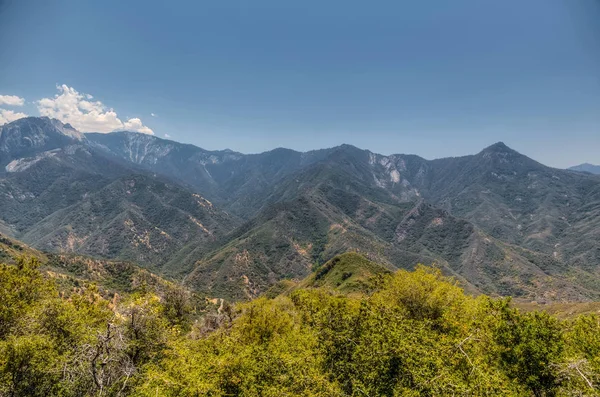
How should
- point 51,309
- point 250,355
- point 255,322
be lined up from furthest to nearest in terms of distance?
point 255,322, point 51,309, point 250,355

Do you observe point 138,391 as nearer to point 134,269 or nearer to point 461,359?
point 461,359

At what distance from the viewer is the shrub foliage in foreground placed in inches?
789

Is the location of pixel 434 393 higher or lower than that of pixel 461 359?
higher

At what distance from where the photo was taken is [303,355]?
1013 inches

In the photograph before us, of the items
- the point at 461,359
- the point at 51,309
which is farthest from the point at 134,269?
the point at 461,359

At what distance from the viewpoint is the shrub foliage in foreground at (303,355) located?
789 inches

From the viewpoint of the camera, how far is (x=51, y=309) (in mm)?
28125

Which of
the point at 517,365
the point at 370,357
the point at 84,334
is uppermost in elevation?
the point at 370,357

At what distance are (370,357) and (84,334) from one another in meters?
25.9

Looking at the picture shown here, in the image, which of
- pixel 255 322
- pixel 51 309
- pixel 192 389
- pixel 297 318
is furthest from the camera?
pixel 297 318

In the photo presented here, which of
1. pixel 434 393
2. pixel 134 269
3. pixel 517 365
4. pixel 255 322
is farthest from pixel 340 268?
pixel 434 393

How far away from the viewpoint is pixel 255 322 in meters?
45.5

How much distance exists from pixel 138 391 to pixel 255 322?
985 inches

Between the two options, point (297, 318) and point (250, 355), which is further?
point (297, 318)
